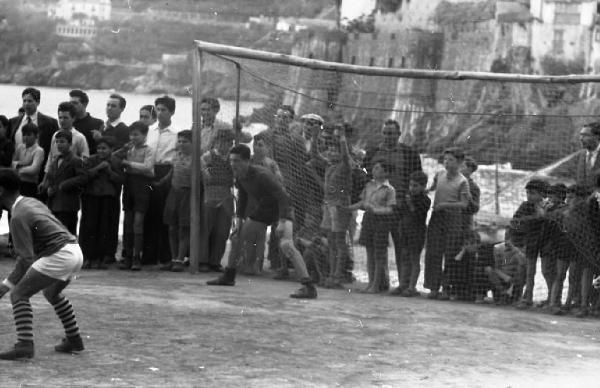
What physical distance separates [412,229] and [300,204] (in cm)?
138

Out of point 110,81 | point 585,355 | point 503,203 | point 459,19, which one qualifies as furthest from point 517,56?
point 585,355

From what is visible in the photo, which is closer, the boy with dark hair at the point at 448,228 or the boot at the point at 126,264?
the boy with dark hair at the point at 448,228

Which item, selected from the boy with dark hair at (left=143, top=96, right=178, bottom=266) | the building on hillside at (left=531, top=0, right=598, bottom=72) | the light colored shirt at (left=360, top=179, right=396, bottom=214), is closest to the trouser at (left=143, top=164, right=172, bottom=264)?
the boy with dark hair at (left=143, top=96, right=178, bottom=266)

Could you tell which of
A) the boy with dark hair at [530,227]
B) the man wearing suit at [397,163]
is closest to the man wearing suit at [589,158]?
the boy with dark hair at [530,227]

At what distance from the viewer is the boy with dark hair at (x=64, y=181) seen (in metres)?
12.5

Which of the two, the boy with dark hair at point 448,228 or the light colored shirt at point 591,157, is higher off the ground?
the light colored shirt at point 591,157

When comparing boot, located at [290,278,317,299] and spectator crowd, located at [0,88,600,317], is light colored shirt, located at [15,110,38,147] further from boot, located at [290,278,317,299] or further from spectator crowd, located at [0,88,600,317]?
boot, located at [290,278,317,299]

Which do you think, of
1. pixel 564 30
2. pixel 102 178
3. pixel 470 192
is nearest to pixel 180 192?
pixel 102 178

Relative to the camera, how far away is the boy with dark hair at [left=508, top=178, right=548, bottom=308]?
11703 millimetres

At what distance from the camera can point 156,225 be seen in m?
13.1

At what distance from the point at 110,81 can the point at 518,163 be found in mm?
95293

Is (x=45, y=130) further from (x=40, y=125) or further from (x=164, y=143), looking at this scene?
(x=164, y=143)

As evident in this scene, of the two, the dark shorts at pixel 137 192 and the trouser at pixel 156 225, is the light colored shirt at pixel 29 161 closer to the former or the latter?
the dark shorts at pixel 137 192

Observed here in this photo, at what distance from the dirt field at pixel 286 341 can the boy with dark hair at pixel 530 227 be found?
39 centimetres
